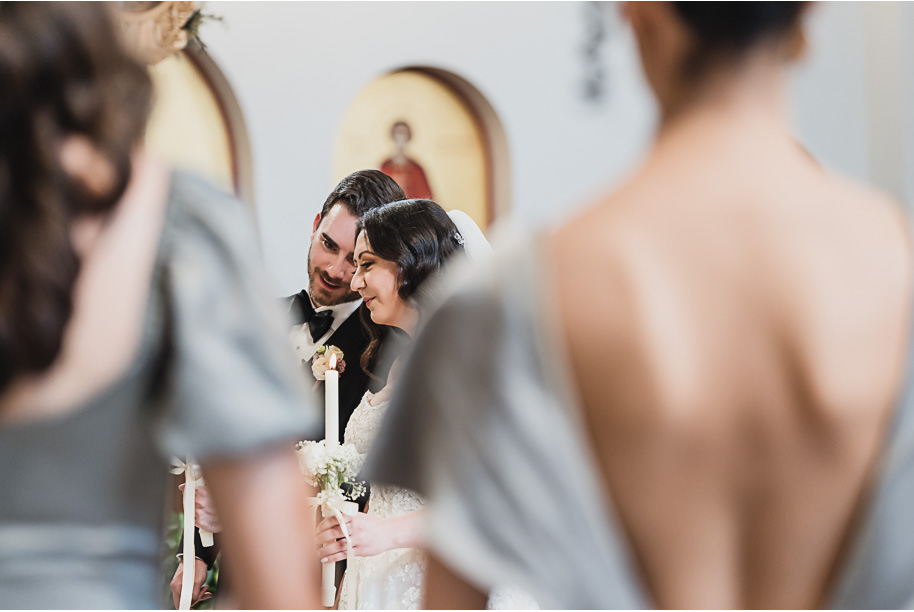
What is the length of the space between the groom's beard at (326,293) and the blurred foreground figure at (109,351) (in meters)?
2.98

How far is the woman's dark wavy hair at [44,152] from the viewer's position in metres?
0.79

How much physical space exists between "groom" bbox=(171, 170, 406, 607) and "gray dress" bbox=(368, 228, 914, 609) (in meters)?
2.62

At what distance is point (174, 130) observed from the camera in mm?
5445

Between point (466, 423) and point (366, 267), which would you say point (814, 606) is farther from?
point (366, 267)

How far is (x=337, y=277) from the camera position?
12.7 feet

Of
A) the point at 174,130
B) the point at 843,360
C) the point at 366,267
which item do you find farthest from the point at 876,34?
the point at 843,360

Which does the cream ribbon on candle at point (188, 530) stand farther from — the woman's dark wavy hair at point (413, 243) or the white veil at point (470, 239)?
the white veil at point (470, 239)

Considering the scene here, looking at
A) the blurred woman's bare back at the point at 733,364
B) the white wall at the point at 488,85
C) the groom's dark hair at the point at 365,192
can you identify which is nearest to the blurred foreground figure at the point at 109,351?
the blurred woman's bare back at the point at 733,364

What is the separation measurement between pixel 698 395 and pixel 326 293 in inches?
126

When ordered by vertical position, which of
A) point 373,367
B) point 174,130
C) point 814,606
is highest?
point 174,130

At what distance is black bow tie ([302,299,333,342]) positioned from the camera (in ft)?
12.5

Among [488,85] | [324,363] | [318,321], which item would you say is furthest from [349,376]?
[488,85]

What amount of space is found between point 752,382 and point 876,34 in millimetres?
6651

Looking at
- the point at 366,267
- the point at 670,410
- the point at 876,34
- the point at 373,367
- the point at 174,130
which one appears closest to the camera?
the point at 670,410
